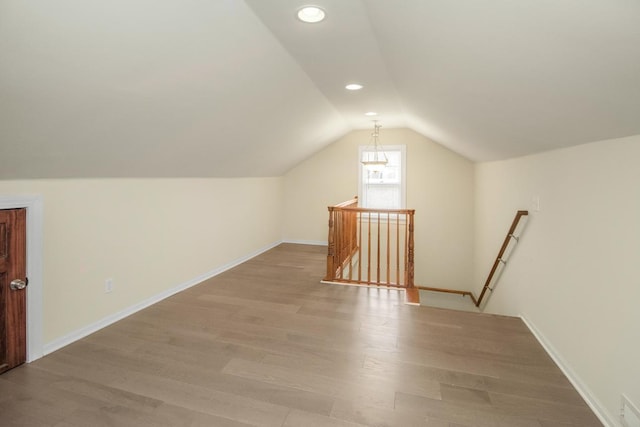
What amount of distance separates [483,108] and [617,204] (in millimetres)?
1127

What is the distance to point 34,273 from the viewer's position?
2.25m

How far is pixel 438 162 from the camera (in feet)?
19.3

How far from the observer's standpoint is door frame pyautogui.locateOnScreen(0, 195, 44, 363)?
222 centimetres

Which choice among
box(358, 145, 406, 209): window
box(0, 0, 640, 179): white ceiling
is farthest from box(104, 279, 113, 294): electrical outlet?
box(358, 145, 406, 209): window

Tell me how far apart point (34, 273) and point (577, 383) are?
3.73m

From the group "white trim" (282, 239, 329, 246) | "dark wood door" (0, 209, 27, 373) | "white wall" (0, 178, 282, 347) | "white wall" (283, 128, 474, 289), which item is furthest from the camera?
"white trim" (282, 239, 329, 246)

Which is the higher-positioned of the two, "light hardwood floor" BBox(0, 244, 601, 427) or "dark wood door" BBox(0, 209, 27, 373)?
"dark wood door" BBox(0, 209, 27, 373)

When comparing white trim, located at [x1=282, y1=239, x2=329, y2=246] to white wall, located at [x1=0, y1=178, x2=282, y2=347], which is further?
white trim, located at [x1=282, y1=239, x2=329, y2=246]

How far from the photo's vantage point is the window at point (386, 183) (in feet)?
20.0

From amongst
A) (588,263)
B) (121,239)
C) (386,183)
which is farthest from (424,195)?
(121,239)

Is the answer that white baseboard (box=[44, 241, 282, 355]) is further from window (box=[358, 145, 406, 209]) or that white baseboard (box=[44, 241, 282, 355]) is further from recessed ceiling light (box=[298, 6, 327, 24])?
window (box=[358, 145, 406, 209])

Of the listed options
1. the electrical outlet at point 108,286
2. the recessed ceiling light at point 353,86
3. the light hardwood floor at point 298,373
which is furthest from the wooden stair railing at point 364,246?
the electrical outlet at point 108,286

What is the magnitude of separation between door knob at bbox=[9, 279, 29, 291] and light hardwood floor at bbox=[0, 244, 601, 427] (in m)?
0.56

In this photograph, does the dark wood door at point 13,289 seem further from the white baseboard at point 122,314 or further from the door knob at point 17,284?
the white baseboard at point 122,314
